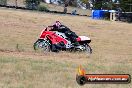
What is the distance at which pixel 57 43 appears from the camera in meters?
20.1

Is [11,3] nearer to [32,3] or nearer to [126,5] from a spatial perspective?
[32,3]

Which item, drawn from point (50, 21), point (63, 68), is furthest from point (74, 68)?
point (50, 21)

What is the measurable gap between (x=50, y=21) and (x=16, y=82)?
33.4m

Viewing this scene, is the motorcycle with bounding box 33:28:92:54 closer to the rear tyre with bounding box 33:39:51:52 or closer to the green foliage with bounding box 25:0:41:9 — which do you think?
the rear tyre with bounding box 33:39:51:52

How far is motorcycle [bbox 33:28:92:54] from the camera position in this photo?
1984 cm

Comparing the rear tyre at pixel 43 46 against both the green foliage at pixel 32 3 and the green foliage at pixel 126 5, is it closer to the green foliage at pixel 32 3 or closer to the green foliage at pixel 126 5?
the green foliage at pixel 32 3

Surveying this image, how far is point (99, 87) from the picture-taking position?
9.66 m

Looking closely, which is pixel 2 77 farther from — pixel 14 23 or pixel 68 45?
pixel 14 23

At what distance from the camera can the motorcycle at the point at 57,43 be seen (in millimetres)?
19844

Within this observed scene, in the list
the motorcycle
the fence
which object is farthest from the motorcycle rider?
the fence

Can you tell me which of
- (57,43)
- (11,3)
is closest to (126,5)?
(11,3)

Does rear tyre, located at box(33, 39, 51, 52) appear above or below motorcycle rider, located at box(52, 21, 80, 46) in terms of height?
below

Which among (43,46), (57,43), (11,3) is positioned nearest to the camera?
(43,46)

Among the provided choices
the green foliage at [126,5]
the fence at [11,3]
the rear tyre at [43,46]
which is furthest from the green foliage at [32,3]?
the rear tyre at [43,46]
